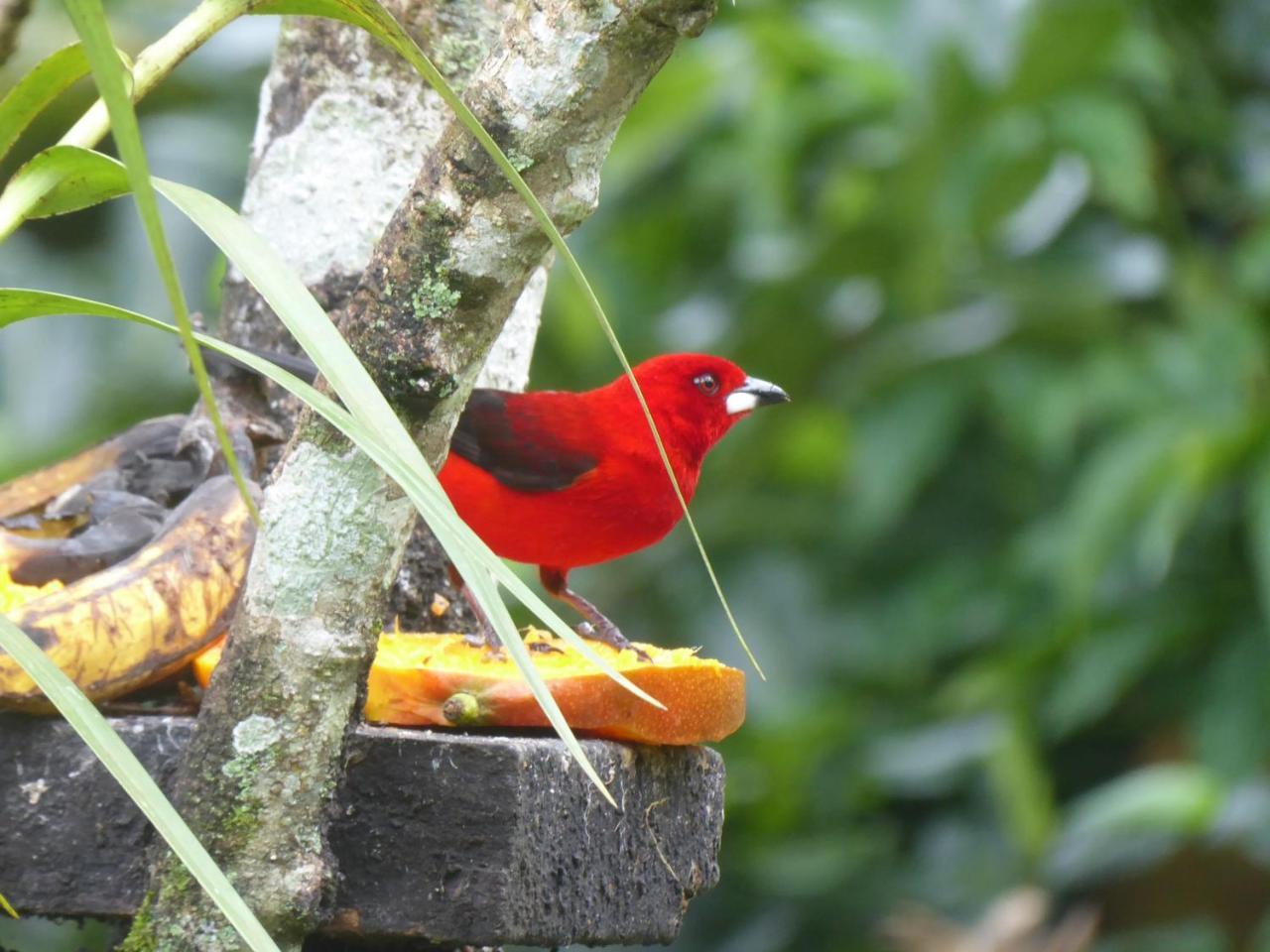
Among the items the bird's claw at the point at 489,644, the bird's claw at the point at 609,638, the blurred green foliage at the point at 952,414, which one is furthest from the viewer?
the blurred green foliage at the point at 952,414

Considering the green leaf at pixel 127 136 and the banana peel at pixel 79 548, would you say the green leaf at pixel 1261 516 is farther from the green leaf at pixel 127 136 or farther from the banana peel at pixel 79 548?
the green leaf at pixel 127 136

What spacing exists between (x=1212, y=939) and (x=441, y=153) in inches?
151

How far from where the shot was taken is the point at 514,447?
2570 mm

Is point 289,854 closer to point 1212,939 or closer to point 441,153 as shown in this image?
point 441,153

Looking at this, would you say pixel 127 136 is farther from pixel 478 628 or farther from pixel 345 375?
pixel 478 628

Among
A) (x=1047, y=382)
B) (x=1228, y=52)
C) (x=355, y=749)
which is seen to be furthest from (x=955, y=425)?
(x=355, y=749)

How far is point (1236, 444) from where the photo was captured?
3.89 meters

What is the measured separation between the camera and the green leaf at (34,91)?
132 cm

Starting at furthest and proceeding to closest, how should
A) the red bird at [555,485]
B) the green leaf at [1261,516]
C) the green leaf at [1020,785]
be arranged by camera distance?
the green leaf at [1020,785] → the green leaf at [1261,516] → the red bird at [555,485]

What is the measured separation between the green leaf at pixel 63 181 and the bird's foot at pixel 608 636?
1011 mm

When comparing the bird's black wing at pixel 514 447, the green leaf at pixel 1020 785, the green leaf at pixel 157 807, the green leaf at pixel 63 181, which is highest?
the green leaf at pixel 63 181

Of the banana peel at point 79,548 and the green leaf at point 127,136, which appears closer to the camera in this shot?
the green leaf at point 127,136

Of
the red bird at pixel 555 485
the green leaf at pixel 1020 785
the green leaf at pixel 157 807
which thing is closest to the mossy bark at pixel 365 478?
the green leaf at pixel 157 807

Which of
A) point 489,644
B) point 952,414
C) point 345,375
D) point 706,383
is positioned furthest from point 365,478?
point 952,414
